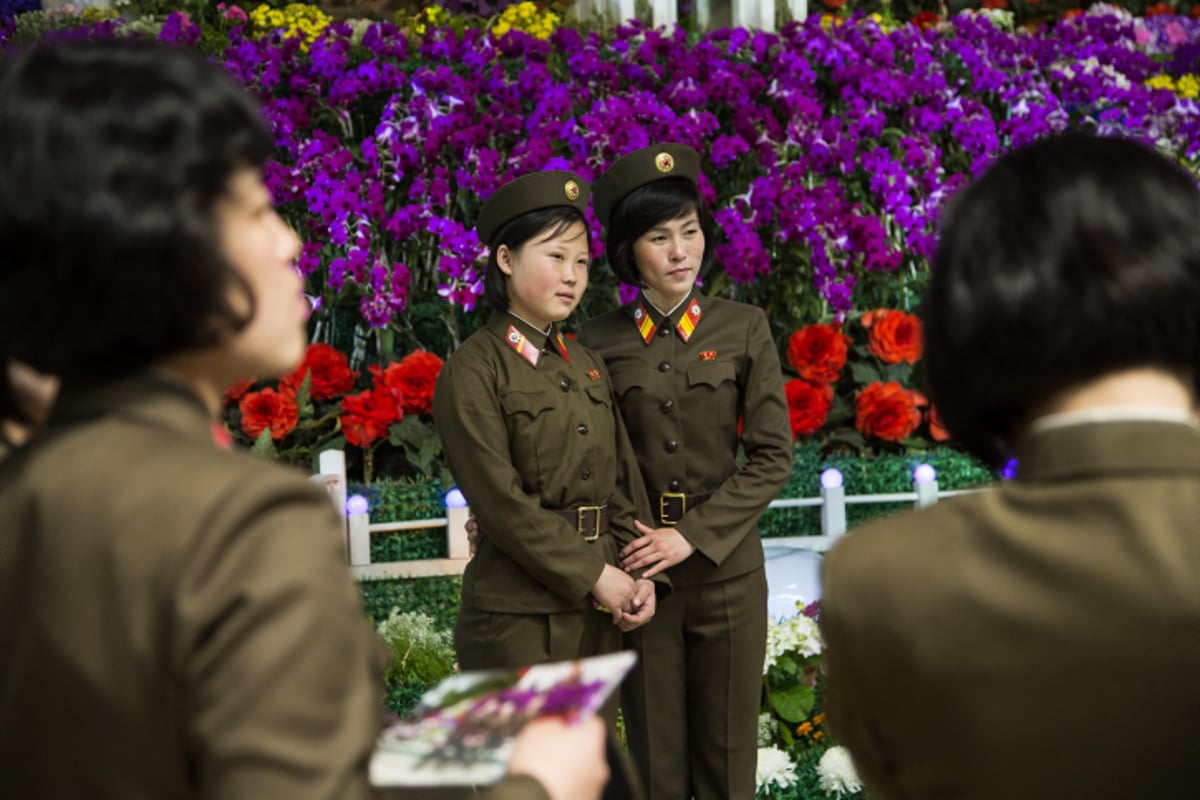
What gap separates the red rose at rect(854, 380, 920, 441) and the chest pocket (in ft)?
5.59

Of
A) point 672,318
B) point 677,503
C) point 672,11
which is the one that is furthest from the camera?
point 672,11

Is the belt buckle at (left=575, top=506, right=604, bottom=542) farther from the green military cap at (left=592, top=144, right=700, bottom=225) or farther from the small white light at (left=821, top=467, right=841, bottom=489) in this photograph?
the small white light at (left=821, top=467, right=841, bottom=489)

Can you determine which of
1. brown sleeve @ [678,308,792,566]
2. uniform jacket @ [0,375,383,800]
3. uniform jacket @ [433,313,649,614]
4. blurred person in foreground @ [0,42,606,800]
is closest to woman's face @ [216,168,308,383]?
blurred person in foreground @ [0,42,606,800]

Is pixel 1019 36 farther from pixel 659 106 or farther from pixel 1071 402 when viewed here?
pixel 1071 402

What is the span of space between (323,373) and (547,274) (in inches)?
75.1

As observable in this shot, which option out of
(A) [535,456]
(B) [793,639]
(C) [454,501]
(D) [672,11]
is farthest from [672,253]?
(D) [672,11]

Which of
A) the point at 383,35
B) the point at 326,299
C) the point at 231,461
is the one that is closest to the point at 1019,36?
the point at 383,35

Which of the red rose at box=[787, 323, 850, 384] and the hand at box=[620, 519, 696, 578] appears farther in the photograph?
the red rose at box=[787, 323, 850, 384]

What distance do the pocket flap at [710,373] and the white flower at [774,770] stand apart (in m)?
1.18

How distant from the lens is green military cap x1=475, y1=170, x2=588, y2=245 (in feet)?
9.16

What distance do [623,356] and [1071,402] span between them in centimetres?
212

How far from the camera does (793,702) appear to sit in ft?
11.8

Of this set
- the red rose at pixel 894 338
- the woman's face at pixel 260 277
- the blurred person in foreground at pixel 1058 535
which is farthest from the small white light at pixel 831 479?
the woman's face at pixel 260 277

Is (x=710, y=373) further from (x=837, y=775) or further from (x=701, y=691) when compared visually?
(x=837, y=775)
